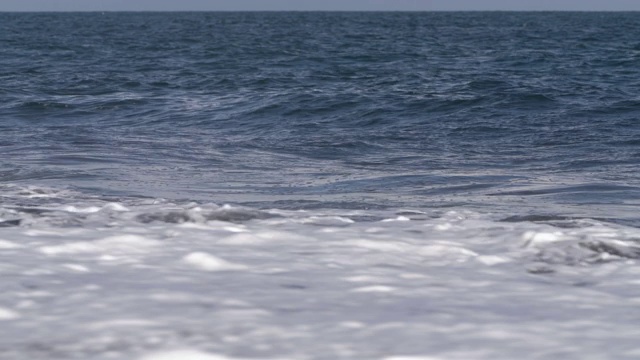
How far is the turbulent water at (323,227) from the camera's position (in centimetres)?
345

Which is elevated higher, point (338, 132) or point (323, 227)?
point (323, 227)

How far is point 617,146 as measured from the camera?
10250 millimetres

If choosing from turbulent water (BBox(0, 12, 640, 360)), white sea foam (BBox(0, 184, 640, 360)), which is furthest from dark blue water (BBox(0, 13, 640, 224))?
white sea foam (BBox(0, 184, 640, 360))

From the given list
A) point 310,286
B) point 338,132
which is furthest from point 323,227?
point 338,132

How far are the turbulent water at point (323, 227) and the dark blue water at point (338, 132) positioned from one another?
52 mm

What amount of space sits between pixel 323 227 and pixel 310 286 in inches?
50.5

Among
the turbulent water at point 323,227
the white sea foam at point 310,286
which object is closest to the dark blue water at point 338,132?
the turbulent water at point 323,227

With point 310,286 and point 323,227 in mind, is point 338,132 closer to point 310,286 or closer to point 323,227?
point 323,227

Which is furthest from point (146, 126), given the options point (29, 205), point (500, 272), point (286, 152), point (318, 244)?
point (500, 272)

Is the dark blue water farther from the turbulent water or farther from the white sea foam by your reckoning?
the white sea foam

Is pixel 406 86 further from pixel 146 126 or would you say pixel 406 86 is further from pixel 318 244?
pixel 318 244

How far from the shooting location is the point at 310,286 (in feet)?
13.4

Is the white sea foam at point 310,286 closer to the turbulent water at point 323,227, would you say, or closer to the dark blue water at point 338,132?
the turbulent water at point 323,227

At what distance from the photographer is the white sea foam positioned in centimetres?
333
